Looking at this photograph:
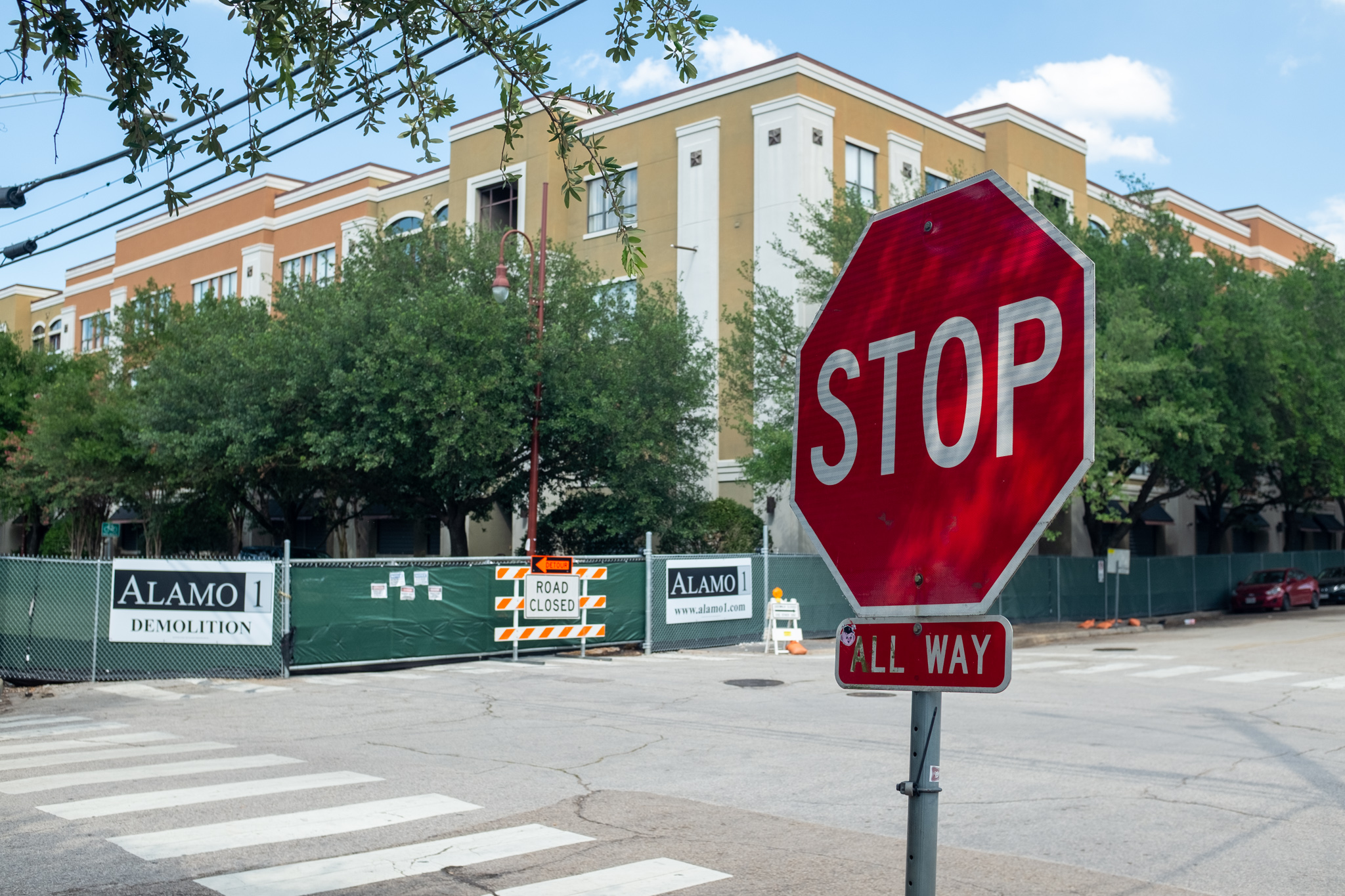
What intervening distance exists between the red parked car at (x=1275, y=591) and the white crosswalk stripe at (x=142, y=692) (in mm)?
35048

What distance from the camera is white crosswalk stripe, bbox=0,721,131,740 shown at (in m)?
12.4

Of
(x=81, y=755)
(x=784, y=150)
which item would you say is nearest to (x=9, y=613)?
(x=81, y=755)

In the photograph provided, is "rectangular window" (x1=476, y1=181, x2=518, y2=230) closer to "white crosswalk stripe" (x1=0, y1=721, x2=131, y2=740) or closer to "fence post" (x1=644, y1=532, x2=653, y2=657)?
"fence post" (x1=644, y1=532, x2=653, y2=657)

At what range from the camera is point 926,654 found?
258cm

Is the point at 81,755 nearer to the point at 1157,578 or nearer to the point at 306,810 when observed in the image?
the point at 306,810

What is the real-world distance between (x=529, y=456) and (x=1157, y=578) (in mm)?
20645

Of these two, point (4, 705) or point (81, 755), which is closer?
point (81, 755)

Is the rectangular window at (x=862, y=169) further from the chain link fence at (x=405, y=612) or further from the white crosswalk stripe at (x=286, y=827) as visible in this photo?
the white crosswalk stripe at (x=286, y=827)

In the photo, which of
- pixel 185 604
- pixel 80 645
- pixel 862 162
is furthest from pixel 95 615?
pixel 862 162

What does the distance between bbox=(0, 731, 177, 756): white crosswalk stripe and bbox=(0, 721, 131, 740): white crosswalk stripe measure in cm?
61

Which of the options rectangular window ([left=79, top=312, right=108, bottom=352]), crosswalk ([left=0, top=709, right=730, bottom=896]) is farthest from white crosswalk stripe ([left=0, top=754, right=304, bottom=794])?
rectangular window ([left=79, top=312, right=108, bottom=352])

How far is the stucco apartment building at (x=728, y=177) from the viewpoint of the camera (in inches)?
1419

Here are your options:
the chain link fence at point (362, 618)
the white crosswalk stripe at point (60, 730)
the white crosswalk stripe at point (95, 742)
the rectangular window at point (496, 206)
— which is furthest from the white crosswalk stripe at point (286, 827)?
the rectangular window at point (496, 206)

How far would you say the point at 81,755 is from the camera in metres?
10.7
